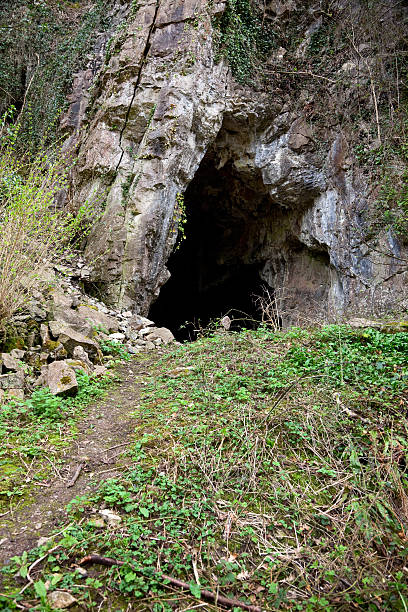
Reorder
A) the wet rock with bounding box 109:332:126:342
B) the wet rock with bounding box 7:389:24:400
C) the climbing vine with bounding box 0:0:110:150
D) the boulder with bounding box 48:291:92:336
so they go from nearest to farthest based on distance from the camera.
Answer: the wet rock with bounding box 7:389:24:400
the boulder with bounding box 48:291:92:336
the wet rock with bounding box 109:332:126:342
the climbing vine with bounding box 0:0:110:150

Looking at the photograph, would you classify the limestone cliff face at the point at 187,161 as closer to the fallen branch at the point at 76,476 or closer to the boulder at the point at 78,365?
the boulder at the point at 78,365

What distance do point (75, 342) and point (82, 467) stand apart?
202cm

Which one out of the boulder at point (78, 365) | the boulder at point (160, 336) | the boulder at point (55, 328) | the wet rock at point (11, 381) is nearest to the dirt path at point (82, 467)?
the boulder at point (78, 365)

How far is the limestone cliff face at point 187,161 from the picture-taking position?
725 centimetres

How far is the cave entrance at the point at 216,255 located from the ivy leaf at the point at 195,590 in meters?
8.56

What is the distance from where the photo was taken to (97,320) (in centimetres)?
530

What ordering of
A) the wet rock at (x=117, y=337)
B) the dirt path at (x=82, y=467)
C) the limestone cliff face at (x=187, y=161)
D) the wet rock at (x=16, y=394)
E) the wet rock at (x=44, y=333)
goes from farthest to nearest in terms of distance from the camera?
the limestone cliff face at (x=187, y=161)
the wet rock at (x=117, y=337)
the wet rock at (x=44, y=333)
the wet rock at (x=16, y=394)
the dirt path at (x=82, y=467)

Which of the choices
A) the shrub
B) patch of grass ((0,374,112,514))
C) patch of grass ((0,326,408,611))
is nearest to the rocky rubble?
patch of grass ((0,374,112,514))

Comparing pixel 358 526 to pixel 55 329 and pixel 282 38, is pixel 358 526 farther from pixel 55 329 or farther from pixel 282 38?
pixel 282 38

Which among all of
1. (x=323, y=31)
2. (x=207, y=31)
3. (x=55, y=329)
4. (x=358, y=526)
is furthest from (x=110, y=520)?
(x=323, y=31)

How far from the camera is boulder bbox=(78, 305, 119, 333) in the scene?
5109 millimetres

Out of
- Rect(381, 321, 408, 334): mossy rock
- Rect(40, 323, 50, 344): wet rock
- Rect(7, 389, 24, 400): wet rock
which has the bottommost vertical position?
Rect(7, 389, 24, 400): wet rock

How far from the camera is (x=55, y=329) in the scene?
4.10 metres

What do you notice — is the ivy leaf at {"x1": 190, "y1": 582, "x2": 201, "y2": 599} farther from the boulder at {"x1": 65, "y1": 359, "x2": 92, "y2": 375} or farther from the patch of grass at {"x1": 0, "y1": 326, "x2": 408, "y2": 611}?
the boulder at {"x1": 65, "y1": 359, "x2": 92, "y2": 375}
